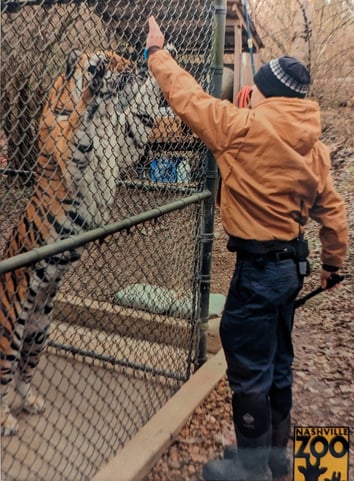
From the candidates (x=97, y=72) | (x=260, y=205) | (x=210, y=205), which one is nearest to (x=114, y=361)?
(x=210, y=205)

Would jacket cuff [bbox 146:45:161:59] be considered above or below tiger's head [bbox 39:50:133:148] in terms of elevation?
above

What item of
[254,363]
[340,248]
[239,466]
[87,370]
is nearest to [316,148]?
[340,248]

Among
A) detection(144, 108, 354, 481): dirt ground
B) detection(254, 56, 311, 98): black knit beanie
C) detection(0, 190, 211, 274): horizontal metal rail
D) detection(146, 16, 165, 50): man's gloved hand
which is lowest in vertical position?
detection(144, 108, 354, 481): dirt ground

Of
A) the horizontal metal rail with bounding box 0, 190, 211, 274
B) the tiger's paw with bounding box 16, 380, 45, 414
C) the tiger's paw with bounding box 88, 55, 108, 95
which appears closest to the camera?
the horizontal metal rail with bounding box 0, 190, 211, 274

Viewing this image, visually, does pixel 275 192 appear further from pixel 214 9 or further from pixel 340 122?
pixel 340 122

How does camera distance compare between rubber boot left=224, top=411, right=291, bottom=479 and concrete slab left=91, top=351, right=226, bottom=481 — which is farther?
rubber boot left=224, top=411, right=291, bottom=479

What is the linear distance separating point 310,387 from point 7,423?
2198mm

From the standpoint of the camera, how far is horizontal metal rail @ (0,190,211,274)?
1839 mm

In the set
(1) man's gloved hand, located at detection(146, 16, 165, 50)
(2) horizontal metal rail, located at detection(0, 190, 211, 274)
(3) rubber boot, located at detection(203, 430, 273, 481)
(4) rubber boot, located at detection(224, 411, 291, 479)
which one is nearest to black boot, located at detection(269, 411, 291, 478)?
(4) rubber boot, located at detection(224, 411, 291, 479)

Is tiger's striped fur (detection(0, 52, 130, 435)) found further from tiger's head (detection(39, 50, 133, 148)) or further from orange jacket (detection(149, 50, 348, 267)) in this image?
orange jacket (detection(149, 50, 348, 267))

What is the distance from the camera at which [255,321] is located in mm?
2424

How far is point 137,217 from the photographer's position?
8.39 ft

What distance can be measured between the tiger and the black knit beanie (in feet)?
2.00

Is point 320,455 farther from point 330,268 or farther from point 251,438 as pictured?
point 330,268
